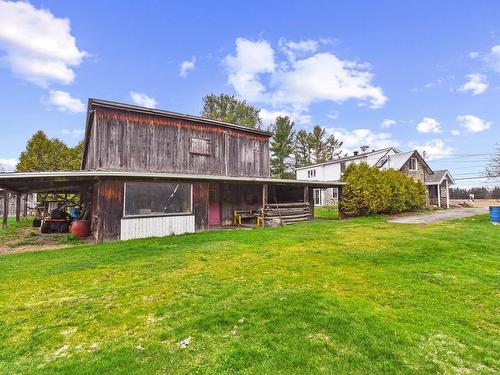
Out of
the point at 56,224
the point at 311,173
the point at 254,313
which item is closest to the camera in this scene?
the point at 254,313

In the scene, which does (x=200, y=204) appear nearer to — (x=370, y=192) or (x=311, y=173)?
(x=370, y=192)

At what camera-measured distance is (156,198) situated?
445 inches

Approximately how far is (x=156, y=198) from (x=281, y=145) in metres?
31.5

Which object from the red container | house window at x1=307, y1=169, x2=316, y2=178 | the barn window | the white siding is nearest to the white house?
house window at x1=307, y1=169, x2=316, y2=178

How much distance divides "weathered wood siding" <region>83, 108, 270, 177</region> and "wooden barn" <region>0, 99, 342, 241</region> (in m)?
0.04

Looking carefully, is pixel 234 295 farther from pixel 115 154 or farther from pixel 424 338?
pixel 115 154

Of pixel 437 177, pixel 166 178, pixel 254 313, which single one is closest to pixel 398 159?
pixel 437 177

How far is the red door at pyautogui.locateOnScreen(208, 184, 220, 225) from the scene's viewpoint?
50.7 ft

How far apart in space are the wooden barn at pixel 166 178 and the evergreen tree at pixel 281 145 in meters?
22.4

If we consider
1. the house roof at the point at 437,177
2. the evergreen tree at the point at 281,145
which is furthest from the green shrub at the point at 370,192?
the evergreen tree at the point at 281,145

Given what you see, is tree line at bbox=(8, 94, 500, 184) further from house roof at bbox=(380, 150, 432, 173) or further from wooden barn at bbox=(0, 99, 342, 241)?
wooden barn at bbox=(0, 99, 342, 241)

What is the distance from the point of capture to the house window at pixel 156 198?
35.1 feet

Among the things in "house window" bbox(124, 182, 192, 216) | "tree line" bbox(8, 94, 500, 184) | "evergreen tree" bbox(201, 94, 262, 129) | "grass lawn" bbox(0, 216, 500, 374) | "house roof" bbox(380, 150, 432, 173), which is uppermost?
"evergreen tree" bbox(201, 94, 262, 129)

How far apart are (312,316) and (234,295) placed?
140 centimetres
